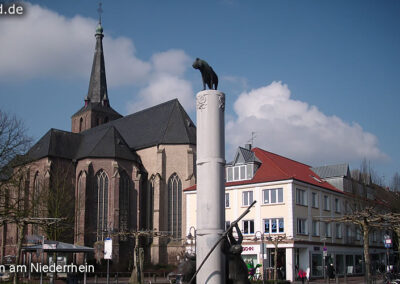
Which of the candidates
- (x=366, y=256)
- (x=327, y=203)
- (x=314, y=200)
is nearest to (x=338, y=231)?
(x=327, y=203)

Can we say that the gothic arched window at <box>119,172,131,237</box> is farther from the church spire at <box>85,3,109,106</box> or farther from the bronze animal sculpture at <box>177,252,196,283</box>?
the bronze animal sculpture at <box>177,252,196,283</box>

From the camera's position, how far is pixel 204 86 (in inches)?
472

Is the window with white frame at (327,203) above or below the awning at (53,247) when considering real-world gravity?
above

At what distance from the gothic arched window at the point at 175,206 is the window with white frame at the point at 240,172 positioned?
13206 millimetres

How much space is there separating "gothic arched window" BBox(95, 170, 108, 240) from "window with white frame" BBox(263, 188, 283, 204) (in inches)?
777

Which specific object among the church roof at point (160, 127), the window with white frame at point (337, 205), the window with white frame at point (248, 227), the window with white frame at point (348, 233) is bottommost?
the window with white frame at point (348, 233)

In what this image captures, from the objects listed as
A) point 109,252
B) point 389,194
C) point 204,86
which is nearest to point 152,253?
point 389,194

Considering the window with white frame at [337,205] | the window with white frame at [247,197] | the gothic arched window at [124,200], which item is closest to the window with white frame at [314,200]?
the window with white frame at [337,205]

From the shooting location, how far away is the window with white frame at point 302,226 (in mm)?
37356

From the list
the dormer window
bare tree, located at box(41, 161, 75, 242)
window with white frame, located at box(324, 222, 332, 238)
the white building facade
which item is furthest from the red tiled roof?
bare tree, located at box(41, 161, 75, 242)

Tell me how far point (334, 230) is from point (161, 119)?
86.1 feet

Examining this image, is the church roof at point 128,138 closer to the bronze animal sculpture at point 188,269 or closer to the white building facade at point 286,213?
the white building facade at point 286,213

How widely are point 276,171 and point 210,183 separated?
28.4 meters

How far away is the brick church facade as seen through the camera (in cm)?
5028
